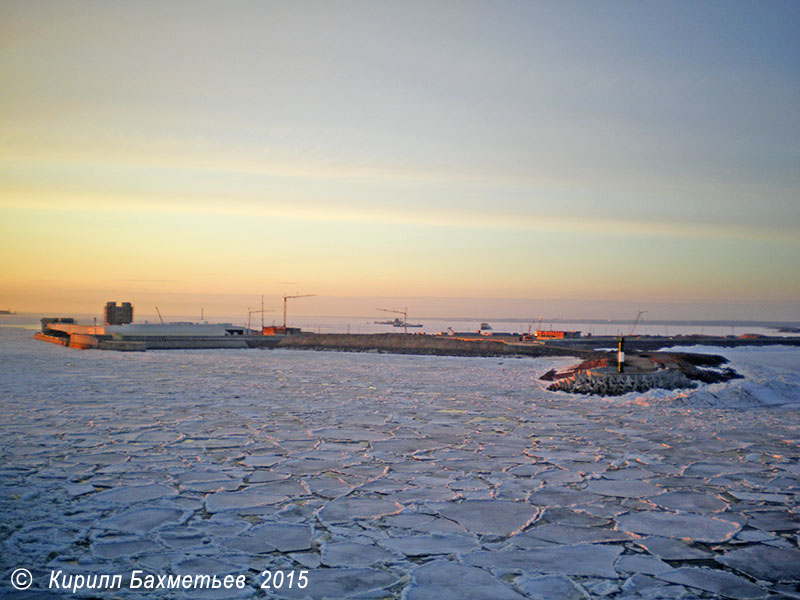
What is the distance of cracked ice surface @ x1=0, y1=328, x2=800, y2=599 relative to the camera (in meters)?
3.74

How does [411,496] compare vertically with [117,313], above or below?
below

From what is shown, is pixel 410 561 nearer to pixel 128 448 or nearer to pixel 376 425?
pixel 128 448

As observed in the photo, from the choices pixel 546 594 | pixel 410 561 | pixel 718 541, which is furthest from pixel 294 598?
pixel 718 541

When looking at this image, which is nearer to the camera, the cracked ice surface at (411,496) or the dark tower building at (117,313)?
the cracked ice surface at (411,496)

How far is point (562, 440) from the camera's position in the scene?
796cm

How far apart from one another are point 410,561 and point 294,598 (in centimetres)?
84

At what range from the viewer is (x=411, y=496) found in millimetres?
5324

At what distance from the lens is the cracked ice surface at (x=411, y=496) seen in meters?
3.74

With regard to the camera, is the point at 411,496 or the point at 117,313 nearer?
the point at 411,496

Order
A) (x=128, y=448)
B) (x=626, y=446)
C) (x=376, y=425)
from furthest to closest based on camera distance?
1. (x=376, y=425)
2. (x=626, y=446)
3. (x=128, y=448)

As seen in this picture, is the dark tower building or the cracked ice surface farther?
the dark tower building

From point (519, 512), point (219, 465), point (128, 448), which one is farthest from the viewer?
point (128, 448)

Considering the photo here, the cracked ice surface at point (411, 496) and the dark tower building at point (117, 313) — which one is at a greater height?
the dark tower building at point (117, 313)

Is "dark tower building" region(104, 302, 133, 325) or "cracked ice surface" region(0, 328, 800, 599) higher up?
"dark tower building" region(104, 302, 133, 325)
